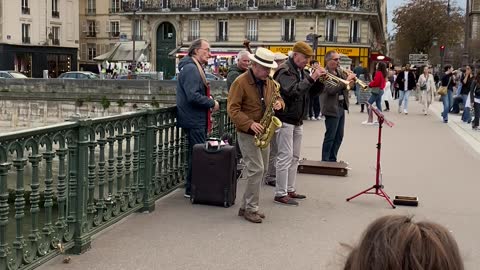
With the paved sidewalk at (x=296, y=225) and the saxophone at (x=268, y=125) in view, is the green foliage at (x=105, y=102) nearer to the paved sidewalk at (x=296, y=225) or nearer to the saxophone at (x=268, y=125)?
the paved sidewalk at (x=296, y=225)

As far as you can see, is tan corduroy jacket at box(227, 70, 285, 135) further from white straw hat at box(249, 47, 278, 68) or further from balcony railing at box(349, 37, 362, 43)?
balcony railing at box(349, 37, 362, 43)

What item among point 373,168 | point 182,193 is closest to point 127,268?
point 182,193

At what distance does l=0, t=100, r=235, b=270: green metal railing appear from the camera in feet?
15.3

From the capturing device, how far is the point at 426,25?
62188 mm

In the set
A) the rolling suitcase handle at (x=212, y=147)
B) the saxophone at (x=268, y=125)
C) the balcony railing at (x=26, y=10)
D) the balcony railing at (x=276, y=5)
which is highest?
the balcony railing at (x=276, y=5)

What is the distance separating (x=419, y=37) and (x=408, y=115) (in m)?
42.9

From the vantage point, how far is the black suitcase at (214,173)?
7.45 m

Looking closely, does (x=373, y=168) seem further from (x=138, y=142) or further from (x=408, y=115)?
(x=408, y=115)

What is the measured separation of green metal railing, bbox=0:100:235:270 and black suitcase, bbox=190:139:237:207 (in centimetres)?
54

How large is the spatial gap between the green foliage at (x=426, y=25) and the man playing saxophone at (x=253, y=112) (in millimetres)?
56922

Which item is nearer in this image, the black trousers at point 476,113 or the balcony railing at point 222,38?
the black trousers at point 476,113

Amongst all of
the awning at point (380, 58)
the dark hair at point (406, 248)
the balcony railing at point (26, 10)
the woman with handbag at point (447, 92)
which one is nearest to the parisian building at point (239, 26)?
the awning at point (380, 58)

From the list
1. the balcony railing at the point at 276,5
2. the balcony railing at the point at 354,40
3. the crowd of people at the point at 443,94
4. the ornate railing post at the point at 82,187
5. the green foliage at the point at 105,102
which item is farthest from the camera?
the balcony railing at the point at 354,40

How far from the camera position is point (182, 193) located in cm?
841
